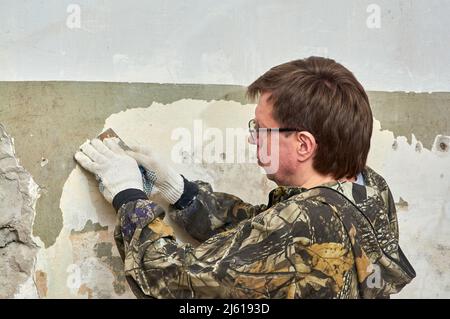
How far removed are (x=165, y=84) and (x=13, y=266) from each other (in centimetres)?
72

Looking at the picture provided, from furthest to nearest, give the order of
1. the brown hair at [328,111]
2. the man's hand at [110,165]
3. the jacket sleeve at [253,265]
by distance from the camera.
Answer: the man's hand at [110,165], the brown hair at [328,111], the jacket sleeve at [253,265]

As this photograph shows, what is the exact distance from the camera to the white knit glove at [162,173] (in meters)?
2.06

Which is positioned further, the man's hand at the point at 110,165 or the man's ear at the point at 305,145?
the man's hand at the point at 110,165

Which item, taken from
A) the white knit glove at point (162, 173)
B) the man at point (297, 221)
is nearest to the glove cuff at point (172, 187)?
the white knit glove at point (162, 173)

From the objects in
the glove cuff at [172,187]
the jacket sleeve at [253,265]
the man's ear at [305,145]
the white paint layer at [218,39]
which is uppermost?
the white paint layer at [218,39]

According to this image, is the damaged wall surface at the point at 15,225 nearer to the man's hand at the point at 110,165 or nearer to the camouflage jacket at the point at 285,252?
the man's hand at the point at 110,165

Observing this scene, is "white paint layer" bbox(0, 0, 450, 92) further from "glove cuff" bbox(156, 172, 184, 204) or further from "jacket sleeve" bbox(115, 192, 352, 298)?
"jacket sleeve" bbox(115, 192, 352, 298)

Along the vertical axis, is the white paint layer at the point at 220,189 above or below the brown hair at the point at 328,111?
below

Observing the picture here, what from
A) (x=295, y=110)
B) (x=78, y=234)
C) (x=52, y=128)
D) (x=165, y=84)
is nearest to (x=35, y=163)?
(x=52, y=128)

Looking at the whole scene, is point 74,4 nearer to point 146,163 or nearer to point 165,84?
point 165,84

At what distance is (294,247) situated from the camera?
1.65m

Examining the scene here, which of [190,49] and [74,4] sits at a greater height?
[74,4]

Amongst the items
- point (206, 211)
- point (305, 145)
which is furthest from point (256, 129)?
point (206, 211)

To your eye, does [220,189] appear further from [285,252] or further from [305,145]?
[285,252]
